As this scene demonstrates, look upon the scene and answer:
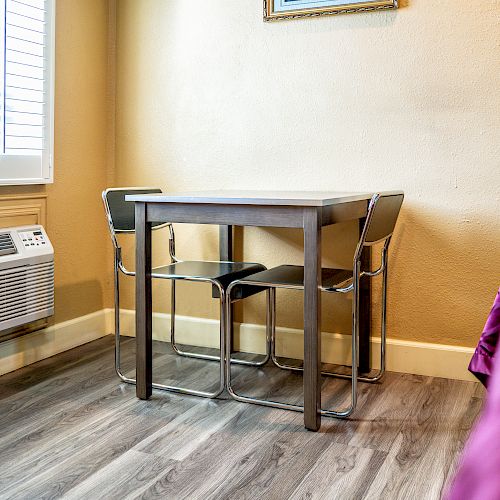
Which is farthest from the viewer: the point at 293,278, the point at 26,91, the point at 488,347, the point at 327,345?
the point at 327,345

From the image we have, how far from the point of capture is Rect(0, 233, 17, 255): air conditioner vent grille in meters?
2.72

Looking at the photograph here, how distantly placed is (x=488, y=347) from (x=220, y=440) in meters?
1.05

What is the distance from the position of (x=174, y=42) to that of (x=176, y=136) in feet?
1.52

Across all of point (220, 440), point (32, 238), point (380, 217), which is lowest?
point (220, 440)

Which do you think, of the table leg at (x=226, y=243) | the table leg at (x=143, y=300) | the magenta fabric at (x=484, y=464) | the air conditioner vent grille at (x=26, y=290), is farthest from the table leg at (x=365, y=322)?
the magenta fabric at (x=484, y=464)

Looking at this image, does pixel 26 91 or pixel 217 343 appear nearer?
pixel 26 91

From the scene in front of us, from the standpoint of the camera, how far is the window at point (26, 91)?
2752 mm

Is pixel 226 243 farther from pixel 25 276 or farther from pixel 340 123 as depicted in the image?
pixel 25 276

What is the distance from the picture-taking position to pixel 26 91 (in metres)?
2.87

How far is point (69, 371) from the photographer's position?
2906 mm

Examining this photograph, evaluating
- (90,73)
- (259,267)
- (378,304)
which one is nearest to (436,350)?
(378,304)

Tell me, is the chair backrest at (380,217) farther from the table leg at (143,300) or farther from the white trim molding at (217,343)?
the table leg at (143,300)

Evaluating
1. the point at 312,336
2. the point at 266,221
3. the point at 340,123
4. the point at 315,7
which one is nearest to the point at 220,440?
the point at 312,336

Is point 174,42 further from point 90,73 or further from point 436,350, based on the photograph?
point 436,350
